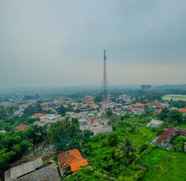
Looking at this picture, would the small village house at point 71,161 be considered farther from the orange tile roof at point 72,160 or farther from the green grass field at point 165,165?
the green grass field at point 165,165

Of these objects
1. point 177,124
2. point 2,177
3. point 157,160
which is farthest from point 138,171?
point 177,124

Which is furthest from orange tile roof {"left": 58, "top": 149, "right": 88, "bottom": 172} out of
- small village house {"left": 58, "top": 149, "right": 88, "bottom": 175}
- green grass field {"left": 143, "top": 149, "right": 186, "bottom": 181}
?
green grass field {"left": 143, "top": 149, "right": 186, "bottom": 181}

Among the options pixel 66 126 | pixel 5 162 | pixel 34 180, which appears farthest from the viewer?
pixel 66 126

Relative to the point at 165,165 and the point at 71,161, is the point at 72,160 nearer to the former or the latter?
the point at 71,161

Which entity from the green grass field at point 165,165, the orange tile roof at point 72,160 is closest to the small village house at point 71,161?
the orange tile roof at point 72,160

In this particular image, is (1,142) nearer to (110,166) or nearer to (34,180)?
(34,180)

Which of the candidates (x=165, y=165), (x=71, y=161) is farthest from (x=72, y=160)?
(x=165, y=165)

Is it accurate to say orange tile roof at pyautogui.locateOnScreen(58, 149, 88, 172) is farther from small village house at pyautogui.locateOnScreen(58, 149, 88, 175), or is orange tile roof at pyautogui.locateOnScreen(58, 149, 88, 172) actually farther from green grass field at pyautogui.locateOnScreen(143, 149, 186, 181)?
green grass field at pyautogui.locateOnScreen(143, 149, 186, 181)
